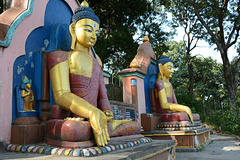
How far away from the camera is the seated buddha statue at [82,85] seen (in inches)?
101

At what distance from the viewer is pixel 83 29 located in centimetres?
332

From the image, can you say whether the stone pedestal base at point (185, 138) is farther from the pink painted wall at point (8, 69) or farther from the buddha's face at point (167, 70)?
the pink painted wall at point (8, 69)

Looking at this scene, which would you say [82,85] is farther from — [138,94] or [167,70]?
[167,70]

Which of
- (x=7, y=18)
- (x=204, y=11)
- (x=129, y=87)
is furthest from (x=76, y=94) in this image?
(x=204, y=11)

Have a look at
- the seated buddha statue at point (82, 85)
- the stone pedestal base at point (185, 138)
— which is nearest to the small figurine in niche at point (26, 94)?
the seated buddha statue at point (82, 85)

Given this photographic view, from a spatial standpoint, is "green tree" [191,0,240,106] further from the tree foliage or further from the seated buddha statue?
the seated buddha statue

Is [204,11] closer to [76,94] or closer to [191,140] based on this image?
[191,140]

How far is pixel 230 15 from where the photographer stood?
1084 centimetres

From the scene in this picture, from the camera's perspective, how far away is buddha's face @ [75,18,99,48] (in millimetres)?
3316

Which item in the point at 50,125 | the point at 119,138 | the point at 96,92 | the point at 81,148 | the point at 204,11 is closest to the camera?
the point at 81,148

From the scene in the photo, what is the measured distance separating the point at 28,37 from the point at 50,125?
135 centimetres

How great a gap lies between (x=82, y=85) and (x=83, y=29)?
2.60 feet

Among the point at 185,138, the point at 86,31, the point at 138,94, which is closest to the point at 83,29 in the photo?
the point at 86,31

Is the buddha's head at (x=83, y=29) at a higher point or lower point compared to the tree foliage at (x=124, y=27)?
lower
